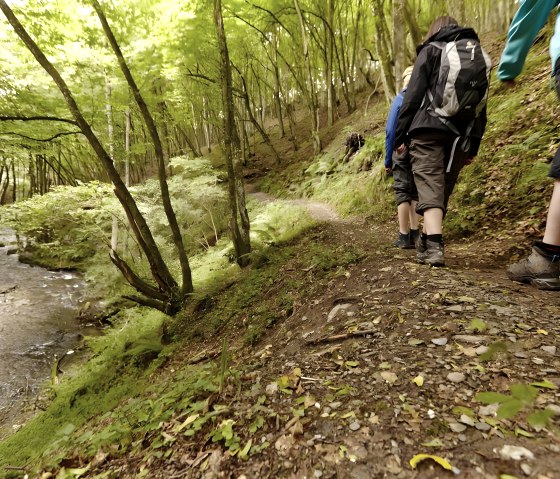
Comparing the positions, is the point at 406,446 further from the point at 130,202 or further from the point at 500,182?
the point at 130,202

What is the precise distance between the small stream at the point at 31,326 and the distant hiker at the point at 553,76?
26.4 feet

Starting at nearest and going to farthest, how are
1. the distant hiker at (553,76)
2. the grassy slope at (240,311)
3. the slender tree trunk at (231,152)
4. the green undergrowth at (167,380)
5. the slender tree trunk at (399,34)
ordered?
the green undergrowth at (167,380) → the distant hiker at (553,76) → the grassy slope at (240,311) → the slender tree trunk at (231,152) → the slender tree trunk at (399,34)

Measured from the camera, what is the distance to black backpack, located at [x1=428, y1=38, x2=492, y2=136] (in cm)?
258

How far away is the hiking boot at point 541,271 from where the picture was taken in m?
2.26

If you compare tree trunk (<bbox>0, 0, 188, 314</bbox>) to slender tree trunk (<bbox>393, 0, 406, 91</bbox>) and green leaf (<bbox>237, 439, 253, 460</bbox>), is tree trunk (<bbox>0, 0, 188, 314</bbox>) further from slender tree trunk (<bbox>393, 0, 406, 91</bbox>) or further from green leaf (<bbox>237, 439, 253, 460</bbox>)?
slender tree trunk (<bbox>393, 0, 406, 91</bbox>)

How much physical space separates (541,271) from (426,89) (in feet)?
5.98

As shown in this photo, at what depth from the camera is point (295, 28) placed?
1711 cm

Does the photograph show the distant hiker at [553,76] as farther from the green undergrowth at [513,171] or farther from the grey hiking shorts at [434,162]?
the green undergrowth at [513,171]

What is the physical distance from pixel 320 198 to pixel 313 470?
Result: 10691 millimetres

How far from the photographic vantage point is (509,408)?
1.17 meters

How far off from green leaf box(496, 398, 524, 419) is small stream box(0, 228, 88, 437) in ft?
24.8

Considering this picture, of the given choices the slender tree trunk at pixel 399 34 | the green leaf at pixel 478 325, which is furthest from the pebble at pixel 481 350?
the slender tree trunk at pixel 399 34

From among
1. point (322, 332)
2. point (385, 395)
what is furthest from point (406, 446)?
point (322, 332)

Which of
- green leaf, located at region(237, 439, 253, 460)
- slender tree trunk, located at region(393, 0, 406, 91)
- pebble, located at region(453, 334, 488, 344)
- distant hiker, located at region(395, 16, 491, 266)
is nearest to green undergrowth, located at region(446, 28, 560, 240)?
distant hiker, located at region(395, 16, 491, 266)
